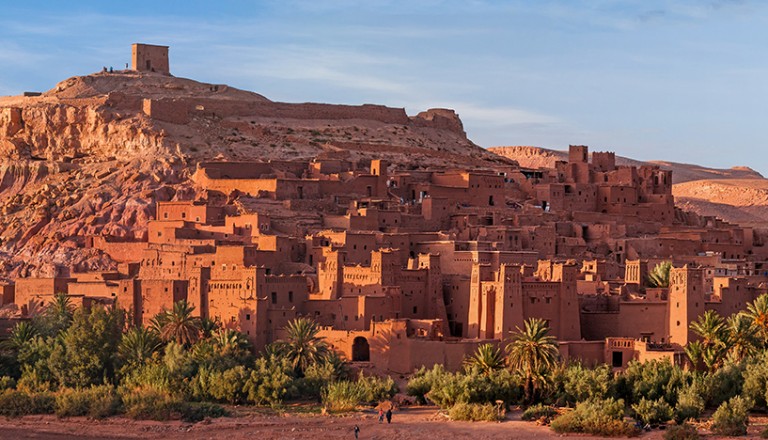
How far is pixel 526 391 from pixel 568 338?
3797 millimetres

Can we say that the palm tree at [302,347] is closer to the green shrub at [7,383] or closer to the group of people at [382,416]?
the group of people at [382,416]

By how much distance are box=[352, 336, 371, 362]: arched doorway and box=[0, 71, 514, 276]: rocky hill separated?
39.4 feet

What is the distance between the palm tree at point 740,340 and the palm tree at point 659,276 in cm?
463

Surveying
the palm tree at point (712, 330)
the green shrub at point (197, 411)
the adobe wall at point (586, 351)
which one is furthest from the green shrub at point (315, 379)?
the palm tree at point (712, 330)

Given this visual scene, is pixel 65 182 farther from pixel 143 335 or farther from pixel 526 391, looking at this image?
pixel 526 391

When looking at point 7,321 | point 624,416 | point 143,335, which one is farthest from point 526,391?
point 7,321

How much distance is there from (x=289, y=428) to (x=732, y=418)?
1118cm

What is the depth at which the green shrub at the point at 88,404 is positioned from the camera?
4462 centimetres

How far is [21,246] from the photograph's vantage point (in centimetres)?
5900

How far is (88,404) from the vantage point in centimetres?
4519

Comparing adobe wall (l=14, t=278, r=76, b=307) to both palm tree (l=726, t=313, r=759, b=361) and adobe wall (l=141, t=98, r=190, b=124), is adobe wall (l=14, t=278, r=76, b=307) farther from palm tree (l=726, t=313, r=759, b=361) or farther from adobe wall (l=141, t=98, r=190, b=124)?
palm tree (l=726, t=313, r=759, b=361)

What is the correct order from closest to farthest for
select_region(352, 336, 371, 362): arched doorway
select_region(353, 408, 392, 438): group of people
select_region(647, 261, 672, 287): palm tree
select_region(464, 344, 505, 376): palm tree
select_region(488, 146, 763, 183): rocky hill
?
1. select_region(353, 408, 392, 438): group of people
2. select_region(464, 344, 505, 376): palm tree
3. select_region(352, 336, 371, 362): arched doorway
4. select_region(647, 261, 672, 287): palm tree
5. select_region(488, 146, 763, 183): rocky hill

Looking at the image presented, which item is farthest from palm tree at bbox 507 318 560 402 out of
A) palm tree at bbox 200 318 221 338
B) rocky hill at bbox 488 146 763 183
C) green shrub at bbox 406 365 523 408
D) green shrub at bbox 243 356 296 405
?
rocky hill at bbox 488 146 763 183

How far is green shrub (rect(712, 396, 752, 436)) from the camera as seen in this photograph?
4084 centimetres
